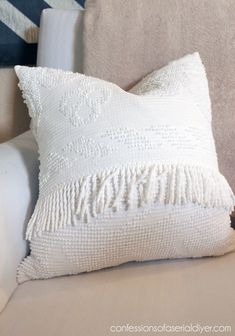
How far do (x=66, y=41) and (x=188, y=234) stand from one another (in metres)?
0.55

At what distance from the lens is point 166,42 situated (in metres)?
0.85

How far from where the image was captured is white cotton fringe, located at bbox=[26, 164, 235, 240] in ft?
1.98

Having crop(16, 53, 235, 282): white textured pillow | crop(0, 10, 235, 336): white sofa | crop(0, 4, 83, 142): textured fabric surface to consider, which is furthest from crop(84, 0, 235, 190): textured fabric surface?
crop(0, 10, 235, 336): white sofa

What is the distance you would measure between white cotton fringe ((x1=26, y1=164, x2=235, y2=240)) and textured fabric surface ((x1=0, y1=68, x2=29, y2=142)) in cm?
45

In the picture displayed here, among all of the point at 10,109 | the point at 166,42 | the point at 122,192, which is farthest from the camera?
the point at 10,109

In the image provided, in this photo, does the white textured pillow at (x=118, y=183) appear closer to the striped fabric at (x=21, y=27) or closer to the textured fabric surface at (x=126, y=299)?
the textured fabric surface at (x=126, y=299)

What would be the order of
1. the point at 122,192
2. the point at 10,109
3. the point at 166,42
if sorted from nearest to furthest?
the point at 122,192 < the point at 166,42 < the point at 10,109

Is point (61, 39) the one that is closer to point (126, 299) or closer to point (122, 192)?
point (122, 192)

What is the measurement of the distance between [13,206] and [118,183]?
19cm

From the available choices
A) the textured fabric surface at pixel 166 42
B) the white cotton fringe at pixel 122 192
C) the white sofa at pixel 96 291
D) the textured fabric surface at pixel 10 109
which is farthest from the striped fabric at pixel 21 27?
the white cotton fringe at pixel 122 192

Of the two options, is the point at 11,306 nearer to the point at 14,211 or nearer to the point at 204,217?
the point at 14,211

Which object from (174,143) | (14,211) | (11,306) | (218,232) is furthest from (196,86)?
(11,306)

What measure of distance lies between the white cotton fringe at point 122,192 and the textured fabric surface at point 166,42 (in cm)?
26

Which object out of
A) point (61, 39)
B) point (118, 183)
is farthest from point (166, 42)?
point (118, 183)
